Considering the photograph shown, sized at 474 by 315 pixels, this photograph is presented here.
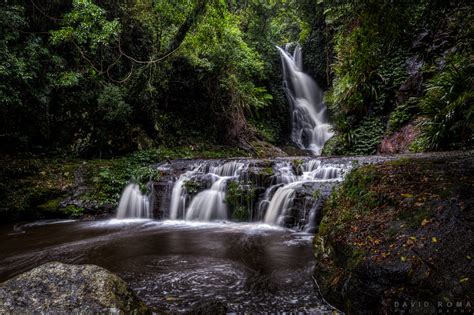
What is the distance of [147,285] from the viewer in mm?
4176

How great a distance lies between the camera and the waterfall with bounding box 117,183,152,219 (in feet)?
32.5

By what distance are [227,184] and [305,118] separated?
13971mm

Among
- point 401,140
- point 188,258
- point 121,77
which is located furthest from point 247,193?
point 121,77

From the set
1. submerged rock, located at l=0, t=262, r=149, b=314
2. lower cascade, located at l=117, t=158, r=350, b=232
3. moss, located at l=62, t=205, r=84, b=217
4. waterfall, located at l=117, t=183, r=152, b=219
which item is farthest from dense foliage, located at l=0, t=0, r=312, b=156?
submerged rock, located at l=0, t=262, r=149, b=314

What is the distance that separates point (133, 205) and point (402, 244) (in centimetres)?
854

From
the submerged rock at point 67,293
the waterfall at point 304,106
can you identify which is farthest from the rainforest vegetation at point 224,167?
the waterfall at point 304,106

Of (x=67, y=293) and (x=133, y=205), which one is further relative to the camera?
(x=133, y=205)

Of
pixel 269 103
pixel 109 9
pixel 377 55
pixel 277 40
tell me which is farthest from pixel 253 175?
pixel 277 40

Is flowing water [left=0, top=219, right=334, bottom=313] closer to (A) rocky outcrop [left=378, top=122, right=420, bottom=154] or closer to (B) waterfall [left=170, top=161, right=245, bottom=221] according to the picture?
(B) waterfall [left=170, top=161, right=245, bottom=221]

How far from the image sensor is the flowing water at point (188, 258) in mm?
3764

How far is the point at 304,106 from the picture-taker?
22828mm

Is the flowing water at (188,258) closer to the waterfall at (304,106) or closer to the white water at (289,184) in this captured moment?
the white water at (289,184)

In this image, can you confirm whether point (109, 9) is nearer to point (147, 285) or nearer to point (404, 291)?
point (147, 285)

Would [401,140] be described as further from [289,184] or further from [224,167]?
[224,167]
